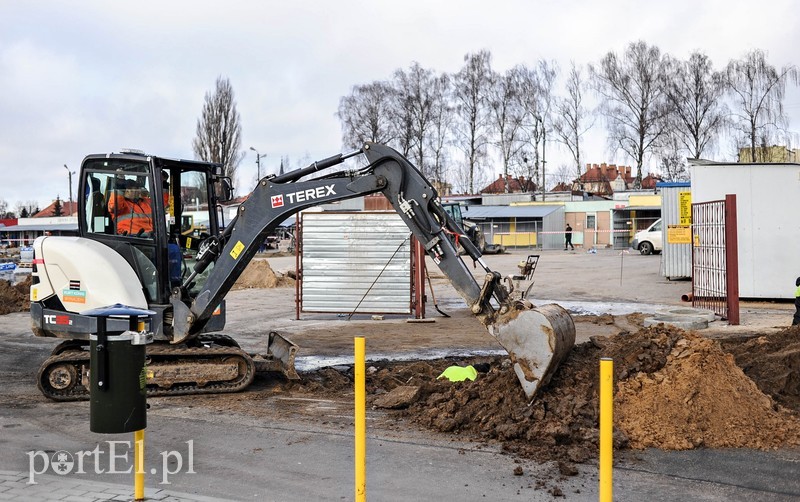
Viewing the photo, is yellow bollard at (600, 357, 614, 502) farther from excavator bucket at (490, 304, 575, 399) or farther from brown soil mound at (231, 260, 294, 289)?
brown soil mound at (231, 260, 294, 289)

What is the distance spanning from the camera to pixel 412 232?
945 centimetres

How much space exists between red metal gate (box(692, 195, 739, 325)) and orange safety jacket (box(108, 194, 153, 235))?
36.3 ft

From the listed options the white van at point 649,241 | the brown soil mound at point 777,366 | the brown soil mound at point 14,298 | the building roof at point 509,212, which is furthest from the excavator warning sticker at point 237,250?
the building roof at point 509,212

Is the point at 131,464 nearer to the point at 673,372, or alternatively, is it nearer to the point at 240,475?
the point at 240,475

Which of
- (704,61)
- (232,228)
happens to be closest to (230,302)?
(232,228)

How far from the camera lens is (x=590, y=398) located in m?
7.85

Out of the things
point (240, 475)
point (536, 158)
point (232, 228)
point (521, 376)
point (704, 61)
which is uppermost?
point (704, 61)

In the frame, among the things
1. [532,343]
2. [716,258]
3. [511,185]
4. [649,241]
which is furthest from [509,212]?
[532,343]

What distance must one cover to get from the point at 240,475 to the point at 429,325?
10169 mm

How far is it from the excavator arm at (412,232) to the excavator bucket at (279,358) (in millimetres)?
1134

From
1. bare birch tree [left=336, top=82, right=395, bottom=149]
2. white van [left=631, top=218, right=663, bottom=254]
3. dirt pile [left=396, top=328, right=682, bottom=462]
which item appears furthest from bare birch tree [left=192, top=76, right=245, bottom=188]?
dirt pile [left=396, top=328, right=682, bottom=462]

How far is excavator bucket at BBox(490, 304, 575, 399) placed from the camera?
7816 millimetres

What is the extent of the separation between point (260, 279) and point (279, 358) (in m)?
15.2

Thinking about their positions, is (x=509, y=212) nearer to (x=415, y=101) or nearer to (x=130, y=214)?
(x=415, y=101)
